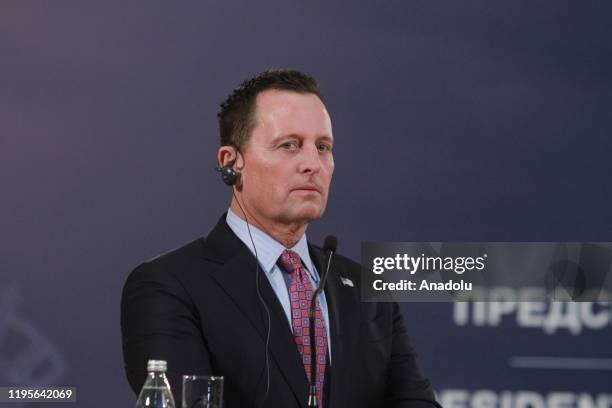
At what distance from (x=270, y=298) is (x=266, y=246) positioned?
0.55 feet

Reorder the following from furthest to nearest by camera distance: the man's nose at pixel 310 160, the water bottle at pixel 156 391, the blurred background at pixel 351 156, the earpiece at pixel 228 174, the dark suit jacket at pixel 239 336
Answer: the blurred background at pixel 351 156 → the earpiece at pixel 228 174 → the man's nose at pixel 310 160 → the dark suit jacket at pixel 239 336 → the water bottle at pixel 156 391

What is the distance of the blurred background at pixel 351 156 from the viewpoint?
12.9ft

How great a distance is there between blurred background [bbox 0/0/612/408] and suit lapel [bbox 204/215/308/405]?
133 centimetres

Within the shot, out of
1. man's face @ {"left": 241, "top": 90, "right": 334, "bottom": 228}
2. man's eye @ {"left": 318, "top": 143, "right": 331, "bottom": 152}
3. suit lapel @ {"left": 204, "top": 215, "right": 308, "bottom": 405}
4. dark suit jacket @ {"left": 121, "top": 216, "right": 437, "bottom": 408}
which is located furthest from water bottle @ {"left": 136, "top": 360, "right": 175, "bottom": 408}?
man's eye @ {"left": 318, "top": 143, "right": 331, "bottom": 152}

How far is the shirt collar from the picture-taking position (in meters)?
2.58

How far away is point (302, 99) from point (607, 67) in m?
1.85

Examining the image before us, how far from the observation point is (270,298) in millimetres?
2486

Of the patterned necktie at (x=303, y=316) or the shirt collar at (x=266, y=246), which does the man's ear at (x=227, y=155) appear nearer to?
the shirt collar at (x=266, y=246)

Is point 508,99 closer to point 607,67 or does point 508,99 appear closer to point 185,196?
point 607,67

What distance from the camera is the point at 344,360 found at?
2.45 meters

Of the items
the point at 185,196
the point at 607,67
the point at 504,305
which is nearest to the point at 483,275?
the point at 504,305

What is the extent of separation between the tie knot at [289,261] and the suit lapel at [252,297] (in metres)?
0.08

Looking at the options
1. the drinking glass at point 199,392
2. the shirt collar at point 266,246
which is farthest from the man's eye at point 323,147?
the drinking glass at point 199,392

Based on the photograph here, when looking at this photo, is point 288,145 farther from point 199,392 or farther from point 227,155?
point 199,392
